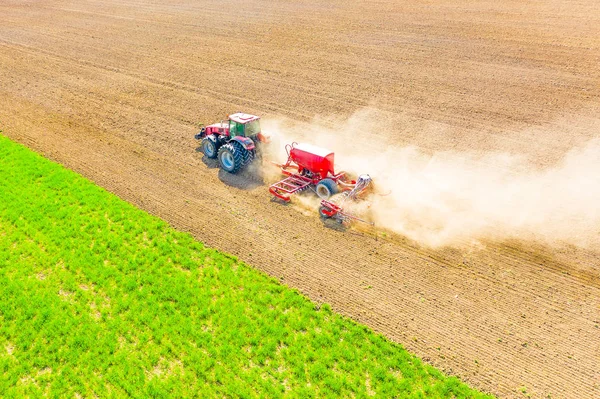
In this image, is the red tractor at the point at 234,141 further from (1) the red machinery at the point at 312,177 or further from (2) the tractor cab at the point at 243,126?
(1) the red machinery at the point at 312,177

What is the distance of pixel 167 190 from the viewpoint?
18.1 meters

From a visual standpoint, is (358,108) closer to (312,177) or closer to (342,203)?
(312,177)

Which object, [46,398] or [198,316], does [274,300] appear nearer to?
[198,316]

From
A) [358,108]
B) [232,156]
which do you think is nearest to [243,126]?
[232,156]

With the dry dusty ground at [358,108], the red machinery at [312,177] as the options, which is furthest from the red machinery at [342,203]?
the dry dusty ground at [358,108]

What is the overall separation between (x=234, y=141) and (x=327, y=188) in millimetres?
4860

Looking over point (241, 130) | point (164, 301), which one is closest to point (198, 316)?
point (164, 301)

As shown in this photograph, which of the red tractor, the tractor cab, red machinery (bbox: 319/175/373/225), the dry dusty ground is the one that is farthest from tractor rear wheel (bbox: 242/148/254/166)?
red machinery (bbox: 319/175/373/225)

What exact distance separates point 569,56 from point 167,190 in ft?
96.2

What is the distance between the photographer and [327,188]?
1652 centimetres

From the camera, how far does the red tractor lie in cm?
1845

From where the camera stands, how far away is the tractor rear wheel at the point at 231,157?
18.3 metres

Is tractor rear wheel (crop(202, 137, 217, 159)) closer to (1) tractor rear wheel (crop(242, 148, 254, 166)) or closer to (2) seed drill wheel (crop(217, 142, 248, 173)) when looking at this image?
(2) seed drill wheel (crop(217, 142, 248, 173))

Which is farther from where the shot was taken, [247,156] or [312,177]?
[247,156]
